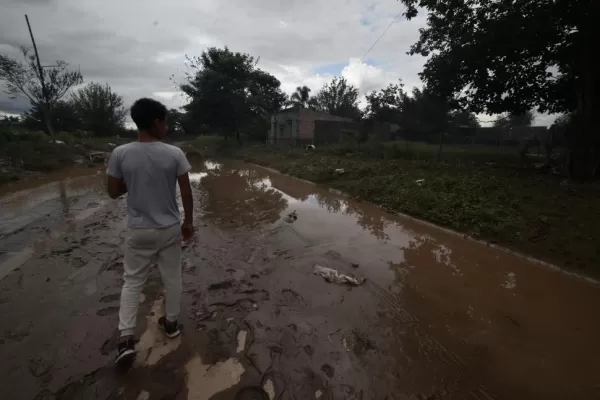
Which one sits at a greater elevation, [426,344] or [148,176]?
[148,176]

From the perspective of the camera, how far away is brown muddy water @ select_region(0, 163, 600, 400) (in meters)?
2.19

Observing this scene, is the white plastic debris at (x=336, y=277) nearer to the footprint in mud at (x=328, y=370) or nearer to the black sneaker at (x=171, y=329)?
the footprint in mud at (x=328, y=370)

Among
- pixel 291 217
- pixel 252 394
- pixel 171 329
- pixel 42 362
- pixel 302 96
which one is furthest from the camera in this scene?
pixel 302 96

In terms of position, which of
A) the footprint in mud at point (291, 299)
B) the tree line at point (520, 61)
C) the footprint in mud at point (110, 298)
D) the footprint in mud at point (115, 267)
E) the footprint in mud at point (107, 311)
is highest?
the tree line at point (520, 61)

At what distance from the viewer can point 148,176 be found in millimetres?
2164

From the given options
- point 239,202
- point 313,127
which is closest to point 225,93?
point 313,127

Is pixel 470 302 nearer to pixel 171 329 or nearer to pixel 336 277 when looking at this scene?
pixel 336 277

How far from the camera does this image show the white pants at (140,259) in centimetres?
223

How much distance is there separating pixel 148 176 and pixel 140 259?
2.17 ft

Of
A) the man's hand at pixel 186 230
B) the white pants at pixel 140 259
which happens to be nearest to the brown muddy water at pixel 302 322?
the white pants at pixel 140 259

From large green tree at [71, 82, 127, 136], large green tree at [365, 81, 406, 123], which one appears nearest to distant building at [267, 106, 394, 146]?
large green tree at [365, 81, 406, 123]

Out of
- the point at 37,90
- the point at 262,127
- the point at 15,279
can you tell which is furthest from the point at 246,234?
the point at 262,127

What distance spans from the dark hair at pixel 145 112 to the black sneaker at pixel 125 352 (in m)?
1.65

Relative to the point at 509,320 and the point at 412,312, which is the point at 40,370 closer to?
the point at 412,312
